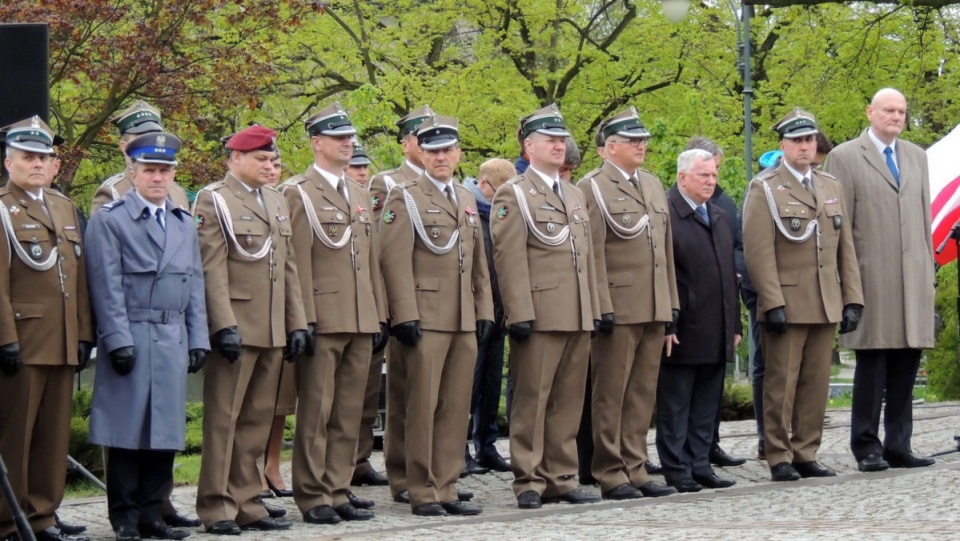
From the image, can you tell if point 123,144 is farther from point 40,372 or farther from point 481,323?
point 481,323

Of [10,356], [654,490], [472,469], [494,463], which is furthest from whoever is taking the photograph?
[494,463]

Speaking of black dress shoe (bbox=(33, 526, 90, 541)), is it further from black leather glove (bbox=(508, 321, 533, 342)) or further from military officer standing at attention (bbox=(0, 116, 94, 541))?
black leather glove (bbox=(508, 321, 533, 342))

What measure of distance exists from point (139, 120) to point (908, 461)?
5.33m

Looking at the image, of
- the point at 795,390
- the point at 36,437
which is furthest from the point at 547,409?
the point at 36,437

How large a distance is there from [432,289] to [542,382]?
851 millimetres

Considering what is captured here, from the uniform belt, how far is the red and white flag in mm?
5663

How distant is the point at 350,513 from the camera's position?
902cm

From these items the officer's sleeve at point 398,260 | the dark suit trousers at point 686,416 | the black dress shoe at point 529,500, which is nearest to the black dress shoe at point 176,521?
the officer's sleeve at point 398,260

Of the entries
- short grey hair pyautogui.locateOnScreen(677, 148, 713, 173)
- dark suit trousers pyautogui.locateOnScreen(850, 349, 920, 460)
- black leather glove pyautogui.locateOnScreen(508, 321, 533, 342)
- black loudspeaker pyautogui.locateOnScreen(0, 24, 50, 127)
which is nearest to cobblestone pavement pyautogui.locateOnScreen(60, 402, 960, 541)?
dark suit trousers pyautogui.locateOnScreen(850, 349, 920, 460)

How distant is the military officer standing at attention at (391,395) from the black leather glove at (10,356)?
92.4 inches

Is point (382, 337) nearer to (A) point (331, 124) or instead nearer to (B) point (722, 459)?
(A) point (331, 124)

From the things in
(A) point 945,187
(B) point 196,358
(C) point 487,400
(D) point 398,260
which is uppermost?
(A) point 945,187

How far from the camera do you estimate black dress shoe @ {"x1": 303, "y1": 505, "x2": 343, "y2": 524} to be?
8859mm

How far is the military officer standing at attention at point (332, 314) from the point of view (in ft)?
29.6
